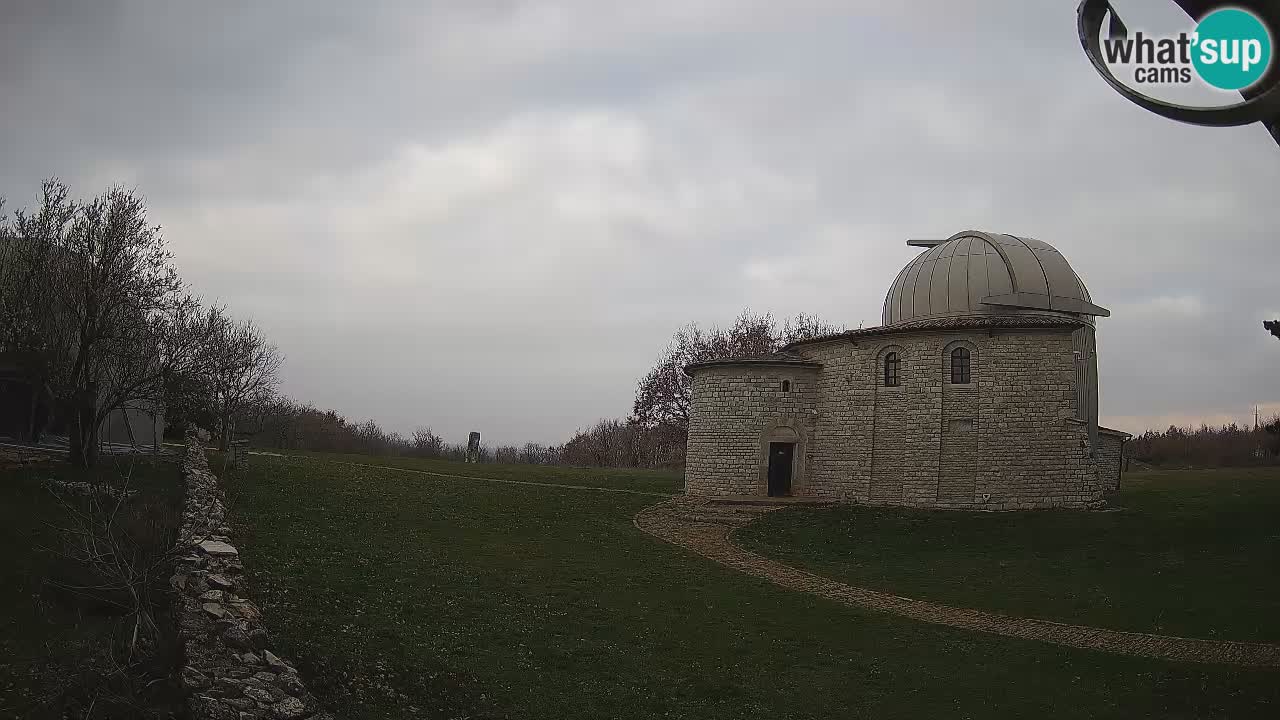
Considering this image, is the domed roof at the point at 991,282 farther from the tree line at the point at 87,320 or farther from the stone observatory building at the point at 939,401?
the tree line at the point at 87,320

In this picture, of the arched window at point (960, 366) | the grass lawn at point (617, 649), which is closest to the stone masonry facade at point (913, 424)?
the arched window at point (960, 366)

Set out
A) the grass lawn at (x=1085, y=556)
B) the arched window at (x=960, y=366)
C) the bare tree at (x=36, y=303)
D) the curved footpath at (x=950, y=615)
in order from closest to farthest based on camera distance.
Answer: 1. the curved footpath at (x=950, y=615)
2. the grass lawn at (x=1085, y=556)
3. the bare tree at (x=36, y=303)
4. the arched window at (x=960, y=366)

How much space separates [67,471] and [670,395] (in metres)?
30.1

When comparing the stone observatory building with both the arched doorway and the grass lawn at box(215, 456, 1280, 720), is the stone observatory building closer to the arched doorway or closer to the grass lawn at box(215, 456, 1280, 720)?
the arched doorway

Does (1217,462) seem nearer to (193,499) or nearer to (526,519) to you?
(526,519)

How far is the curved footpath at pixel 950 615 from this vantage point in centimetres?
1194

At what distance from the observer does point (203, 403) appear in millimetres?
27188

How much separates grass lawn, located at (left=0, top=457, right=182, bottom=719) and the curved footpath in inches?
462

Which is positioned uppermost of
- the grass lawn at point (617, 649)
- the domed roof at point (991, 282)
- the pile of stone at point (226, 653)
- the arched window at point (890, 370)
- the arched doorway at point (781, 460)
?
the domed roof at point (991, 282)

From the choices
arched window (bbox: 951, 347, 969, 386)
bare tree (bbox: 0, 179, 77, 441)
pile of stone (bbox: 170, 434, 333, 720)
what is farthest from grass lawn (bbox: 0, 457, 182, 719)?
arched window (bbox: 951, 347, 969, 386)

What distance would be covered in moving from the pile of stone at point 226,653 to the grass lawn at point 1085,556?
12494mm

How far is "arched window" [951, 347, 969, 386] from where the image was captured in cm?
2516

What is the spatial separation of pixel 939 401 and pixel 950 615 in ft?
39.6

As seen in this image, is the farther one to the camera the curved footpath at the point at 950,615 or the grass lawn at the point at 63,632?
the curved footpath at the point at 950,615
